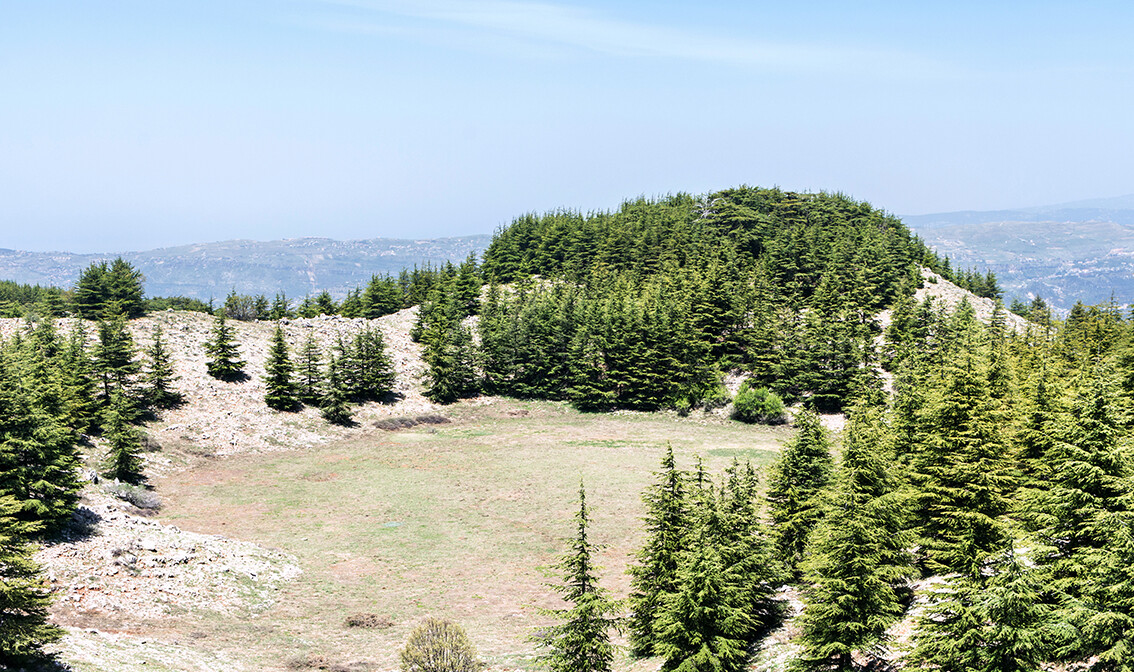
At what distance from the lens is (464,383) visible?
243 feet

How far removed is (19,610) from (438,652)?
34.0 ft

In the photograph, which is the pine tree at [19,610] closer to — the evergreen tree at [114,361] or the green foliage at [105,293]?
the evergreen tree at [114,361]

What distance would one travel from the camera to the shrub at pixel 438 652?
19422mm

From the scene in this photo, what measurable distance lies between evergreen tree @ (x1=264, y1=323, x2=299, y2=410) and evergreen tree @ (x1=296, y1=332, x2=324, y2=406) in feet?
4.04

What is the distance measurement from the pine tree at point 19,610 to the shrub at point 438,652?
28.6ft

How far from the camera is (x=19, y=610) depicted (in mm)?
16625

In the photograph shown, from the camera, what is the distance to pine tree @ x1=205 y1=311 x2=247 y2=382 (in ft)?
203

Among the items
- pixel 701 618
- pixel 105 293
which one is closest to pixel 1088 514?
pixel 701 618

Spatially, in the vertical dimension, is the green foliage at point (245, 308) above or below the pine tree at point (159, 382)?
above

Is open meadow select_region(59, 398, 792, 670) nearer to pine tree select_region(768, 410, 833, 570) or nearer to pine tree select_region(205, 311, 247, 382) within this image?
pine tree select_region(768, 410, 833, 570)

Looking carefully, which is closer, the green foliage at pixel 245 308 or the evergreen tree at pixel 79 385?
the evergreen tree at pixel 79 385

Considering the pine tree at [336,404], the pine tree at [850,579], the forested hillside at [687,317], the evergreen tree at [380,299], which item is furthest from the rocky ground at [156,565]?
the evergreen tree at [380,299]

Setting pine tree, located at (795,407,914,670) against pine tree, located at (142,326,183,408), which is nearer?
pine tree, located at (795,407,914,670)

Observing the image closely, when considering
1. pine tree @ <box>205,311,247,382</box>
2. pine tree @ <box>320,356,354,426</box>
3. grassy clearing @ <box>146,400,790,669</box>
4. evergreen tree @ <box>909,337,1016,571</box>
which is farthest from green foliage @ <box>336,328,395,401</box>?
evergreen tree @ <box>909,337,1016,571</box>
